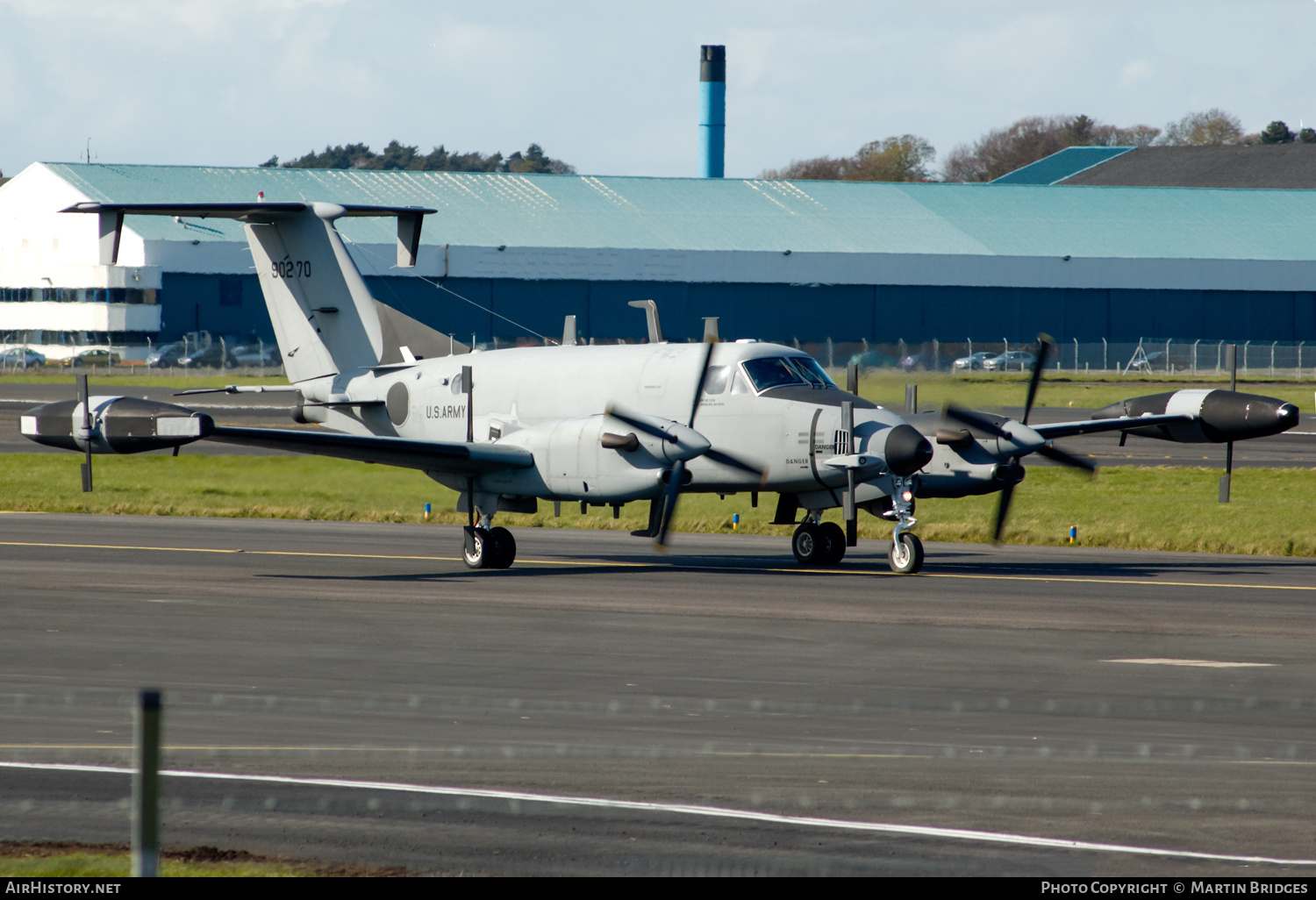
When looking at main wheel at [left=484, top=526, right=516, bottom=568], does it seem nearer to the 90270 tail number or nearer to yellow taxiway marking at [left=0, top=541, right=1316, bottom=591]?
yellow taxiway marking at [left=0, top=541, right=1316, bottom=591]

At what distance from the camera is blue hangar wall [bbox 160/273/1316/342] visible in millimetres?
87375

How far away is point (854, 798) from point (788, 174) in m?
173

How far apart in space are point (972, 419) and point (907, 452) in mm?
2069

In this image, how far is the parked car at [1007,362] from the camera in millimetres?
88375

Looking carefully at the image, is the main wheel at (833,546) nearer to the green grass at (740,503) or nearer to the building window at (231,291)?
the green grass at (740,503)

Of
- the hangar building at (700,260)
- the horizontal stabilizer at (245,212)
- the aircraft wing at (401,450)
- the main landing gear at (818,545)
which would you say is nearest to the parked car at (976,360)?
the hangar building at (700,260)

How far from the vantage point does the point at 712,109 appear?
11000cm

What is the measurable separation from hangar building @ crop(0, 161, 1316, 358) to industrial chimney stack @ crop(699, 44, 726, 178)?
31.3ft


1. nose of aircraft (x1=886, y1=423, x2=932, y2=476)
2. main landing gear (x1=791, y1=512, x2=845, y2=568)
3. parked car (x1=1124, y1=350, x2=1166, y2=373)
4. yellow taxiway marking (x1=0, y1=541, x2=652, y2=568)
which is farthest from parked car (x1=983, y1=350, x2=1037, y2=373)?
nose of aircraft (x1=886, y1=423, x2=932, y2=476)

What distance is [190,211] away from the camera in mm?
27016

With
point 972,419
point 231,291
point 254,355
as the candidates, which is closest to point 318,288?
point 972,419

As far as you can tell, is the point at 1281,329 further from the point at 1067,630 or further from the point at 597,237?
the point at 1067,630

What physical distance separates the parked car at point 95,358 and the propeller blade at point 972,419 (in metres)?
69.7
